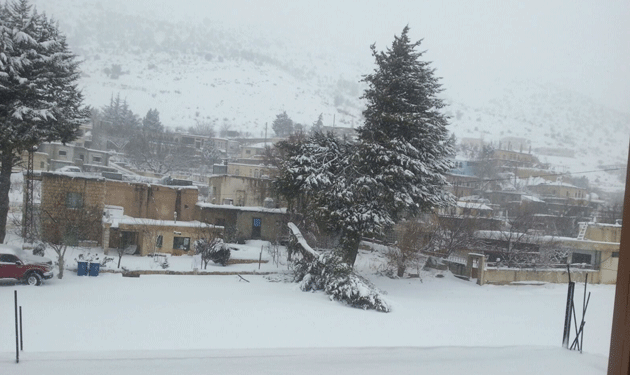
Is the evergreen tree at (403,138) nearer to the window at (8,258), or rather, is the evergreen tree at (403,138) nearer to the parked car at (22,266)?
the parked car at (22,266)

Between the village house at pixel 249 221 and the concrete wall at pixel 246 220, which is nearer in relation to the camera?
the concrete wall at pixel 246 220

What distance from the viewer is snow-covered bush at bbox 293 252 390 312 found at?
3850 millimetres

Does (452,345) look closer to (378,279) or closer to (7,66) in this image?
(7,66)

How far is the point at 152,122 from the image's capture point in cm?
322

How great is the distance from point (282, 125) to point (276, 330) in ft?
6.54

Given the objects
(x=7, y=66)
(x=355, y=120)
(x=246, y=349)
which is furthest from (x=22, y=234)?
(x=355, y=120)

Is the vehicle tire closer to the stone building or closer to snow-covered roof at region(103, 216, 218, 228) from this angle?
the stone building

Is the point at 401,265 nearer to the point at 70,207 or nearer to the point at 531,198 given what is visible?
the point at 531,198

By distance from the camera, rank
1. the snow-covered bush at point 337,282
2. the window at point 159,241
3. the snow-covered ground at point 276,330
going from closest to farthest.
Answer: the snow-covered ground at point 276,330 < the snow-covered bush at point 337,282 < the window at point 159,241

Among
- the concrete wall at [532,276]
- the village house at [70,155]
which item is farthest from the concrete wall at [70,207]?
the concrete wall at [532,276]

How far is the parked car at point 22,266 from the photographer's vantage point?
9.22ft

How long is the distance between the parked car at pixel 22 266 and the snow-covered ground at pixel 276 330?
7 cm

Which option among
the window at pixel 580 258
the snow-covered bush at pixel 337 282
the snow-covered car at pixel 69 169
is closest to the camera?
the window at pixel 580 258

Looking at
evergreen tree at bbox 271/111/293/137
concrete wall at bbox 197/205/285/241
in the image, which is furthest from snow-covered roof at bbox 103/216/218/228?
evergreen tree at bbox 271/111/293/137
